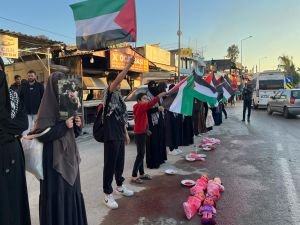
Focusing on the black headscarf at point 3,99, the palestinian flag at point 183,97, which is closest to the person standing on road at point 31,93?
the palestinian flag at point 183,97

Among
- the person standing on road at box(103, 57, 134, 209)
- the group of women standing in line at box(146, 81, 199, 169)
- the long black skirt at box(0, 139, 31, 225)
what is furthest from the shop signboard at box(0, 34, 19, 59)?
the long black skirt at box(0, 139, 31, 225)

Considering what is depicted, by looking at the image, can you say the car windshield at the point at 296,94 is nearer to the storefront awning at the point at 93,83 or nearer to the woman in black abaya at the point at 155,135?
the storefront awning at the point at 93,83

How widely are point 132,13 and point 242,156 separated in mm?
5097

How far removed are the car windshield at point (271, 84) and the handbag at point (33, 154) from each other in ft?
80.1

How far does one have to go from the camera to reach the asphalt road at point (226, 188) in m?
4.50

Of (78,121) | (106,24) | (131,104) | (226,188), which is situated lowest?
(226,188)

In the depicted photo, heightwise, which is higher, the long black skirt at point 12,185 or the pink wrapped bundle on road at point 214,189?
the long black skirt at point 12,185

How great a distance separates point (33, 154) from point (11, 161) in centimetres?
32

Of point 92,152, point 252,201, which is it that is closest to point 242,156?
point 252,201

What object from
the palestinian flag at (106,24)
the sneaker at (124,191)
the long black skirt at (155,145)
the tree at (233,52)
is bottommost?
the sneaker at (124,191)

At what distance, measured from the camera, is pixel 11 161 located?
110 inches

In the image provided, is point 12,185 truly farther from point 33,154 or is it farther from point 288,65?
point 288,65

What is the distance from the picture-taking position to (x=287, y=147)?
31.6ft

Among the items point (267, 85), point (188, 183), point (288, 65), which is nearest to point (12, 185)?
point (188, 183)
